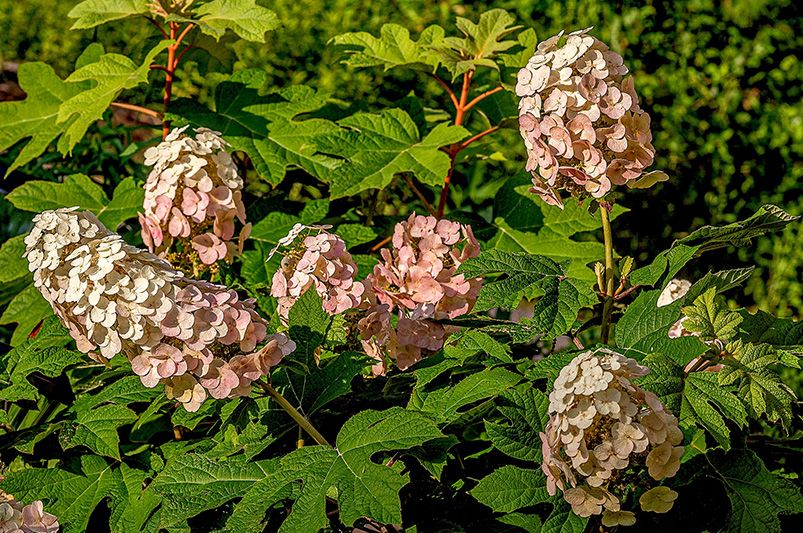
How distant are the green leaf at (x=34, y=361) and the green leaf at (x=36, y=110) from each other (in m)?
0.79

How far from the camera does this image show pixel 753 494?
162cm

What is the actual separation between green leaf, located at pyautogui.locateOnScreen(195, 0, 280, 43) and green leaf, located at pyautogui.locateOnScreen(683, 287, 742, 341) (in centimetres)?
133

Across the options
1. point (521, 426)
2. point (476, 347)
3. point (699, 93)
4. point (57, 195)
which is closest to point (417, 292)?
point (476, 347)

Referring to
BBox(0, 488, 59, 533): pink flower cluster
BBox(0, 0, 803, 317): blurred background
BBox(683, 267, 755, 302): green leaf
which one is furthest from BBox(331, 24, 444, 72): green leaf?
BBox(0, 0, 803, 317): blurred background

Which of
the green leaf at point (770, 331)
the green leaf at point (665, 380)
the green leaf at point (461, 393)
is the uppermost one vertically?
the green leaf at point (665, 380)

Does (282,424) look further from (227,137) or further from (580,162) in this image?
(227,137)

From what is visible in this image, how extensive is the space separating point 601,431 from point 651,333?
316 millimetres

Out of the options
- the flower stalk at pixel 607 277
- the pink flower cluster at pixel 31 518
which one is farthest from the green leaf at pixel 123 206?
the flower stalk at pixel 607 277

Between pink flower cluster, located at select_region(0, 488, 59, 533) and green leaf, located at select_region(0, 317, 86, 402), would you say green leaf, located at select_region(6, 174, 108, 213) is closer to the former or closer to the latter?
green leaf, located at select_region(0, 317, 86, 402)

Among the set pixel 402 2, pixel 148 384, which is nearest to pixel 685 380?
pixel 148 384

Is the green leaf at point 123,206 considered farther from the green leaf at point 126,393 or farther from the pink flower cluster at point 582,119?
the pink flower cluster at point 582,119

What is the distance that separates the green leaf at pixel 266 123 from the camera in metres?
2.57

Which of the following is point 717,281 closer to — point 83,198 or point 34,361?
point 34,361

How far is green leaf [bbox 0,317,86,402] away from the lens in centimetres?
184
